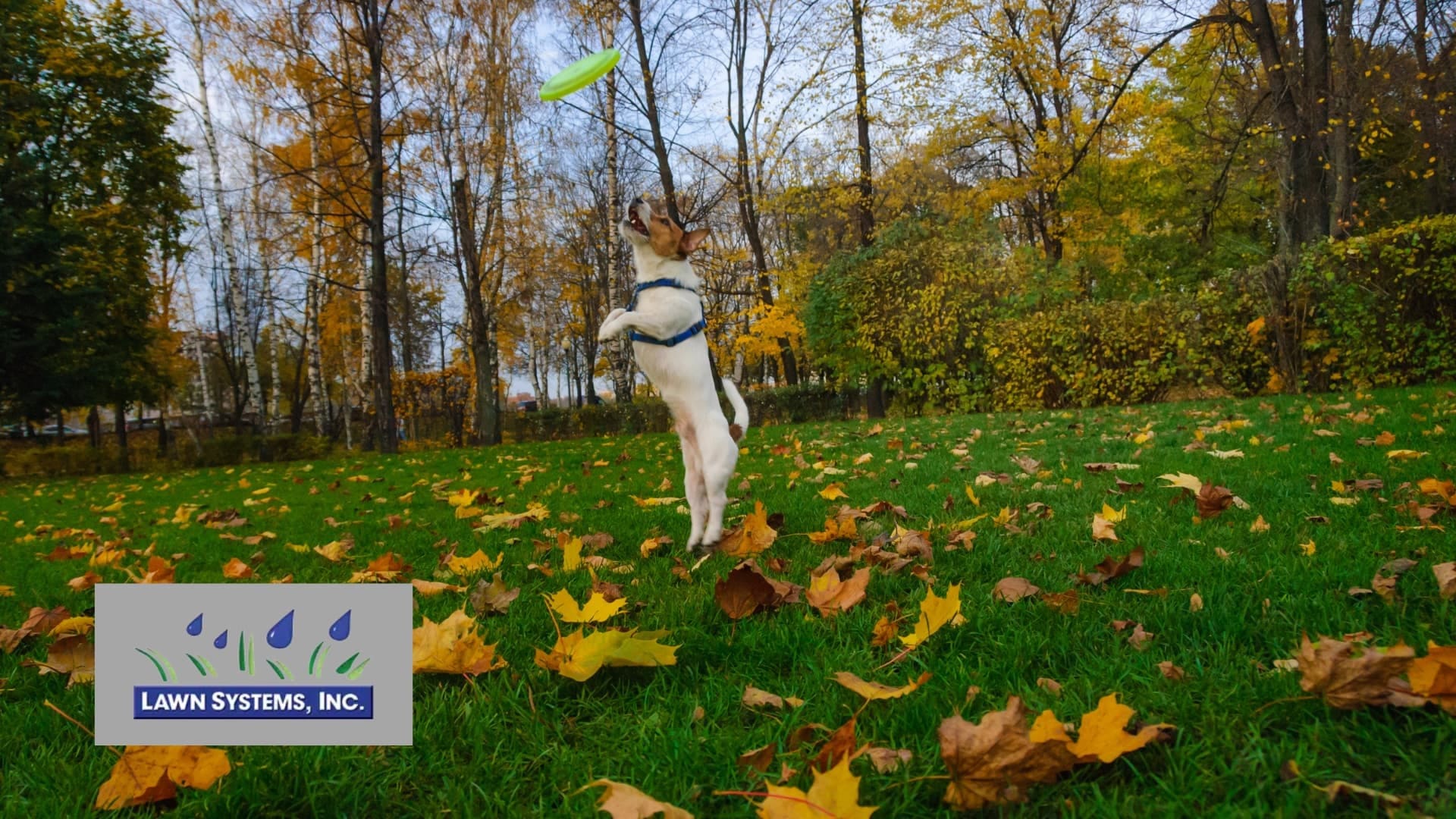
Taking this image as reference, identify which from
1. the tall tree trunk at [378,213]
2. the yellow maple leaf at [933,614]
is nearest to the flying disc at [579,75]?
the yellow maple leaf at [933,614]

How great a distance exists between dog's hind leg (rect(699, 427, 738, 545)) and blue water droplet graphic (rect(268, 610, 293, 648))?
1.78m

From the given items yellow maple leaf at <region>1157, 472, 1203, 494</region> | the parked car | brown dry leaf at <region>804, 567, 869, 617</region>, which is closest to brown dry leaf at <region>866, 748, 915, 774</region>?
brown dry leaf at <region>804, 567, 869, 617</region>

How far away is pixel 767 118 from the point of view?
18.2 metres

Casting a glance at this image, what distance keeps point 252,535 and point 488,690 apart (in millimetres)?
3594

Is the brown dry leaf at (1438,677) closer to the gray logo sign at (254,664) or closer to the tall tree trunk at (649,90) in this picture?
the gray logo sign at (254,664)

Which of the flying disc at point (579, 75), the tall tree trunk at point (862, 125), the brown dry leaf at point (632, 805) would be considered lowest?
the brown dry leaf at point (632, 805)

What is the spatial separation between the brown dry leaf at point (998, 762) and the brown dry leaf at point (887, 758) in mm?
91

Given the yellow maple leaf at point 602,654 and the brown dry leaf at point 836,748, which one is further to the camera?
the yellow maple leaf at point 602,654

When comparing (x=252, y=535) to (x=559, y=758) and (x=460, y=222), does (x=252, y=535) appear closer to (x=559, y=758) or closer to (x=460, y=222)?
(x=559, y=758)

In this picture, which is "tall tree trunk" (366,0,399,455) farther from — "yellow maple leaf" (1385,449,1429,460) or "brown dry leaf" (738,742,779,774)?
"yellow maple leaf" (1385,449,1429,460)

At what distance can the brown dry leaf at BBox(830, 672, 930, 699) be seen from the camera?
1.38m

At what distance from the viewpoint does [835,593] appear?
205 centimetres

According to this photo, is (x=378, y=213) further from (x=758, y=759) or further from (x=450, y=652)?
(x=758, y=759)

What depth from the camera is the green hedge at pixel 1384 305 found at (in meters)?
8.20
